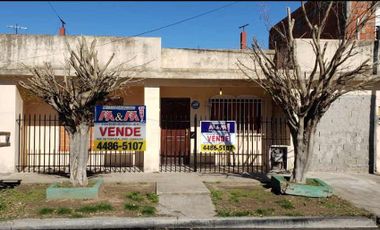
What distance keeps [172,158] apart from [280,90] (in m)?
5.99

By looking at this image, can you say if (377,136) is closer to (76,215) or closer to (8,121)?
(76,215)

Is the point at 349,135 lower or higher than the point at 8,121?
lower

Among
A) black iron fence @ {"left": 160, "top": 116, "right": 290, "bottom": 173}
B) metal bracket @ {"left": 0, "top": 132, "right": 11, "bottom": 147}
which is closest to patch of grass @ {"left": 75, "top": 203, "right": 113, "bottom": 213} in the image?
metal bracket @ {"left": 0, "top": 132, "right": 11, "bottom": 147}

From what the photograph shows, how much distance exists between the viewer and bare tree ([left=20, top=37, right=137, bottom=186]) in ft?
30.8

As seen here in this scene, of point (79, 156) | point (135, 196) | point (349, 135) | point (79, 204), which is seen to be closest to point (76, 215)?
point (79, 204)

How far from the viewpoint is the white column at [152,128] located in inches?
495

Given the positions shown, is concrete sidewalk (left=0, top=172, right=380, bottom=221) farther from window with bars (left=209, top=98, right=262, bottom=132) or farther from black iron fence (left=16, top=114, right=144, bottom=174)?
window with bars (left=209, top=98, right=262, bottom=132)

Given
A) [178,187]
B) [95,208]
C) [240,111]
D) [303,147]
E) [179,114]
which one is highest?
[240,111]

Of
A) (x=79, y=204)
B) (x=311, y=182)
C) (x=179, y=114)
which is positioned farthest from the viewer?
(x=179, y=114)

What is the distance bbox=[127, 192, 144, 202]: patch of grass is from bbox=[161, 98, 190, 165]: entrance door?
5184mm

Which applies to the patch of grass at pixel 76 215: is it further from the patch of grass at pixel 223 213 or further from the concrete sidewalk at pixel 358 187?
the concrete sidewalk at pixel 358 187

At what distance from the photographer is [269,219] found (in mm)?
Answer: 7535

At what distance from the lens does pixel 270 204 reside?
8.63 metres

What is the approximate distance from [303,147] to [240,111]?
539 centimetres
